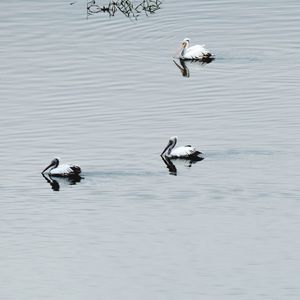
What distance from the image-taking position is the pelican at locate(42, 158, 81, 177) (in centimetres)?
5188

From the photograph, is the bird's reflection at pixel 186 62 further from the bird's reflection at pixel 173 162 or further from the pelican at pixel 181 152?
the bird's reflection at pixel 173 162

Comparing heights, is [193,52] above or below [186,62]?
above

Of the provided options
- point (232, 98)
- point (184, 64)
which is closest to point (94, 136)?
point (232, 98)

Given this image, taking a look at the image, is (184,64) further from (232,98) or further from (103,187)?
(103,187)

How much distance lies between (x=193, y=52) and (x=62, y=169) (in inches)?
615

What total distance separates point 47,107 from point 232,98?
5.71m

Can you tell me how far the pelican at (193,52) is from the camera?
6625 cm

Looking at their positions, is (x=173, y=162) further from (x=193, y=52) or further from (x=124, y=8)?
(x=124, y=8)

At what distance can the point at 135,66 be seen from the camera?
64.5m

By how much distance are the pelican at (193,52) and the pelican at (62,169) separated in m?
14.5

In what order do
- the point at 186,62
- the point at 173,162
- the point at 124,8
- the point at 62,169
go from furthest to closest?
the point at 124,8 < the point at 186,62 < the point at 173,162 < the point at 62,169

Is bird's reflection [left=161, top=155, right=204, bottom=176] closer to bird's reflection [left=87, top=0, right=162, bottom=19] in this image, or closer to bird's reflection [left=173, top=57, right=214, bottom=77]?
bird's reflection [left=173, top=57, right=214, bottom=77]

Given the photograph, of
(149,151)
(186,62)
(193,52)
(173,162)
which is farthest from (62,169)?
(186,62)

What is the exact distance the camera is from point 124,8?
7356 cm
